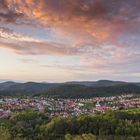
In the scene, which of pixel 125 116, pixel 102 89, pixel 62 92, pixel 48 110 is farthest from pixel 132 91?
pixel 125 116

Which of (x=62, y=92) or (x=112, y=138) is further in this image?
(x=62, y=92)

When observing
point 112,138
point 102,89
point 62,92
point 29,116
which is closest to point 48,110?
point 29,116

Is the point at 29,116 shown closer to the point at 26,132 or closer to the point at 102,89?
the point at 26,132

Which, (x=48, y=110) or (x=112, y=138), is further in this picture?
(x=48, y=110)

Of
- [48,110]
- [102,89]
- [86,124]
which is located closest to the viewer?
[86,124]

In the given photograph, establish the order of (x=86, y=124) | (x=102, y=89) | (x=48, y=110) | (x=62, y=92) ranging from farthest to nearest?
1. (x=102, y=89)
2. (x=62, y=92)
3. (x=48, y=110)
4. (x=86, y=124)

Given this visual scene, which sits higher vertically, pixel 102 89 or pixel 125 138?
pixel 102 89

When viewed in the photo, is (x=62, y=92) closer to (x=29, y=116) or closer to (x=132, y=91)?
(x=132, y=91)

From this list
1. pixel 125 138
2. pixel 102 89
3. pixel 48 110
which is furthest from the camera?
pixel 102 89

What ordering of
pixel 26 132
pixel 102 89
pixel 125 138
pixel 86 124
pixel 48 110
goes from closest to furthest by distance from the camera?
pixel 125 138
pixel 26 132
pixel 86 124
pixel 48 110
pixel 102 89
